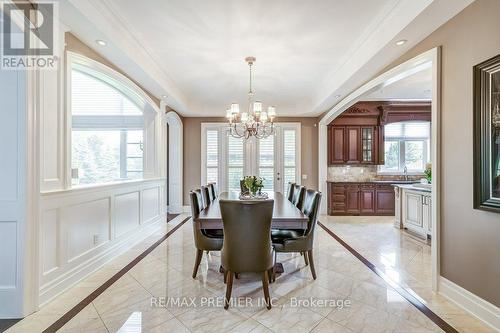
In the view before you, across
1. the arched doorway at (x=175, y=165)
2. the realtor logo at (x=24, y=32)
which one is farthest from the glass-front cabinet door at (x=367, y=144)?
the realtor logo at (x=24, y=32)

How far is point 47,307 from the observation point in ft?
7.66

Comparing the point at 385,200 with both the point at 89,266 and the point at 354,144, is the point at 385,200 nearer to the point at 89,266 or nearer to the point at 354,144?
the point at 354,144

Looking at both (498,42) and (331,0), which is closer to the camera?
(498,42)

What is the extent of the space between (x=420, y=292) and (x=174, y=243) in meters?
3.39

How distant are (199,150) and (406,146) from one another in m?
5.67

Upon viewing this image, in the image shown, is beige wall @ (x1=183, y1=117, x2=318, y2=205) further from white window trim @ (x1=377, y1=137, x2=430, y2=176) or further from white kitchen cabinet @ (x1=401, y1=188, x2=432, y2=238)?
white kitchen cabinet @ (x1=401, y1=188, x2=432, y2=238)

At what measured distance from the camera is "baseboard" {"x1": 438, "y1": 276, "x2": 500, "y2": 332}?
2.02 meters

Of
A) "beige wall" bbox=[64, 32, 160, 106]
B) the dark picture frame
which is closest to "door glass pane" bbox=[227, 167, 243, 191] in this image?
"beige wall" bbox=[64, 32, 160, 106]

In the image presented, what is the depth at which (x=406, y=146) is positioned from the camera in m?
7.04

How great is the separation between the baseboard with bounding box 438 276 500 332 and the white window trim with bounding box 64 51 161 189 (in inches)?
155

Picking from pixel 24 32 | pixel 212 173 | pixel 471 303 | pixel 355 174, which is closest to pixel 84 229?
pixel 24 32

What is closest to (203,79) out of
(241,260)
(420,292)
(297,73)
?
(297,73)

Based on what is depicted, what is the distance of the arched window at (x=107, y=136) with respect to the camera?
5.13 meters

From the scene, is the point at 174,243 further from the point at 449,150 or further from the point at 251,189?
the point at 449,150
